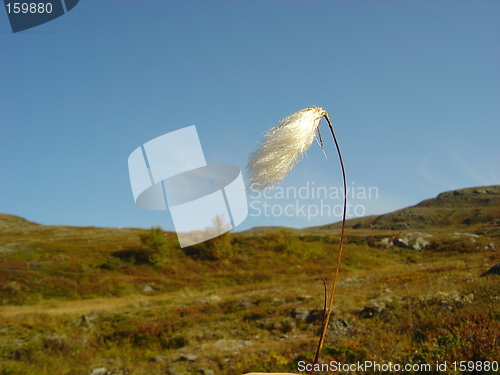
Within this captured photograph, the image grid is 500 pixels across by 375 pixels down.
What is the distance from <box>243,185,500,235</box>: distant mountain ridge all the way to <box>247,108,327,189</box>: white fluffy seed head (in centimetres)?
5801

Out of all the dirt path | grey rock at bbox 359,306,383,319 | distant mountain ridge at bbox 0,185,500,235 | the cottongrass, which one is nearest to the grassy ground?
grey rock at bbox 359,306,383,319

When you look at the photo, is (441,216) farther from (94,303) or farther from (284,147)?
(284,147)

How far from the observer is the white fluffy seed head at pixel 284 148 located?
1690mm

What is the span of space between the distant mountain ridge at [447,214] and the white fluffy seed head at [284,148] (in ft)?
190

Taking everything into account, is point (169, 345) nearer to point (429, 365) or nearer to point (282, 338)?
point (282, 338)

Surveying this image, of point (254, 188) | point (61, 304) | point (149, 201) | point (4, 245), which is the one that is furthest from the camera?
point (4, 245)

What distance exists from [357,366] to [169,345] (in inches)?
274

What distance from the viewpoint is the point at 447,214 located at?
75375 millimetres

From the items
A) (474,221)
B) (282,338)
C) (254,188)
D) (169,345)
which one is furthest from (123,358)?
(474,221)

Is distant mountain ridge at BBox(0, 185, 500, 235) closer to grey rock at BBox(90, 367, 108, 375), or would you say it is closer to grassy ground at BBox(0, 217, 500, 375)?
grassy ground at BBox(0, 217, 500, 375)

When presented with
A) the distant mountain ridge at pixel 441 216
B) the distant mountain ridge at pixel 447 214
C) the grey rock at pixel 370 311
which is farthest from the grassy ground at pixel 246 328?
the distant mountain ridge at pixel 447 214

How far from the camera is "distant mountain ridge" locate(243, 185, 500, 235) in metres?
A: 67.4

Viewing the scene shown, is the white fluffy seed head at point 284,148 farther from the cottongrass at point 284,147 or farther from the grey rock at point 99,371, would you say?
the grey rock at point 99,371

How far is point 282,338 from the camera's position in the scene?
11.8 meters
